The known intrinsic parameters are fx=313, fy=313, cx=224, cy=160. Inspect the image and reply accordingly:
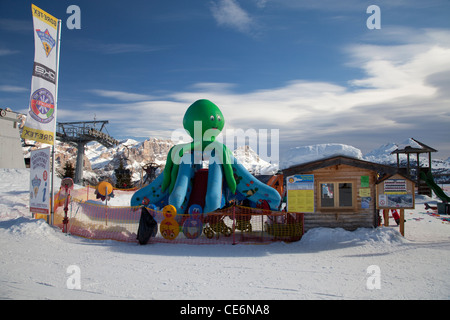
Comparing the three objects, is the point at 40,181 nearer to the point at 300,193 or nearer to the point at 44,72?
the point at 44,72

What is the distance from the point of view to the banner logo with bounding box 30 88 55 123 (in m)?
10.1

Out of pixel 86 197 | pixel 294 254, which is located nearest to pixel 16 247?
pixel 294 254

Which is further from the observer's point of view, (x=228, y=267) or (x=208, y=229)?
(x=208, y=229)

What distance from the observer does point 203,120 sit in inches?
521

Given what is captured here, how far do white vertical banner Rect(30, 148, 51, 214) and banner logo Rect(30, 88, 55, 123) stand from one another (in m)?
1.16

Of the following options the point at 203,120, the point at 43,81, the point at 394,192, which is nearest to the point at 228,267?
the point at 394,192

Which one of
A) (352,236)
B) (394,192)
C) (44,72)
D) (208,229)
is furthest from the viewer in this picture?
(208,229)

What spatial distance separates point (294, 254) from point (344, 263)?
1375 millimetres

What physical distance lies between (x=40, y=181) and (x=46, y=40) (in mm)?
4862

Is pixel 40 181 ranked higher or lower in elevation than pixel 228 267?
higher

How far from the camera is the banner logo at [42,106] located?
10.1 meters

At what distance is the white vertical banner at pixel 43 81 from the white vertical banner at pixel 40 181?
3.01 ft

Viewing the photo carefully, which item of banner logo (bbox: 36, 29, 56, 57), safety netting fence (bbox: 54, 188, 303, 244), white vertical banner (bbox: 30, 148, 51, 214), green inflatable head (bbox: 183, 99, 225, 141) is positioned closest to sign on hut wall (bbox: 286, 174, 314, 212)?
safety netting fence (bbox: 54, 188, 303, 244)
